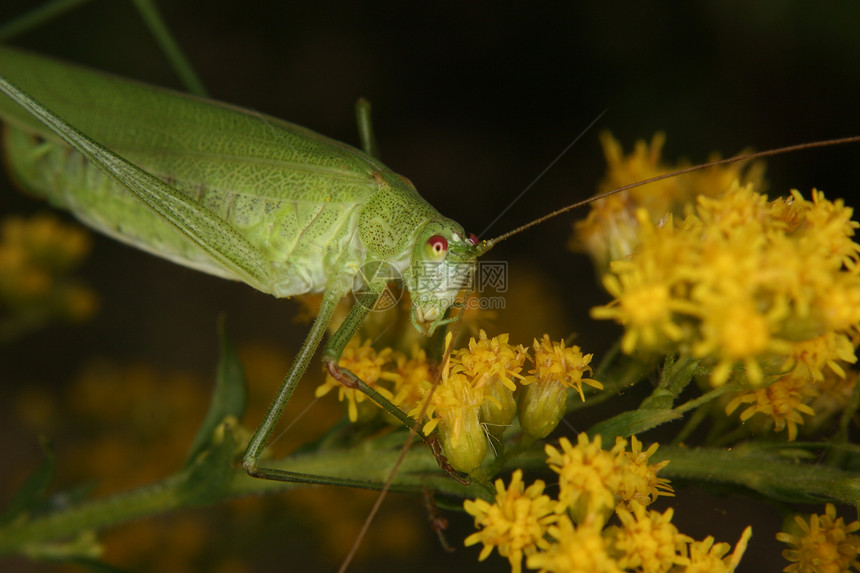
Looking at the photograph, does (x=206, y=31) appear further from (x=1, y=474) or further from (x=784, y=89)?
(x=784, y=89)

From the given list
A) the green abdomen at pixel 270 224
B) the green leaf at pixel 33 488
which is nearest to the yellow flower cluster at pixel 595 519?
the green abdomen at pixel 270 224

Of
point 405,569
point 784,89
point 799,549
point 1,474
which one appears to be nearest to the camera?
point 799,549

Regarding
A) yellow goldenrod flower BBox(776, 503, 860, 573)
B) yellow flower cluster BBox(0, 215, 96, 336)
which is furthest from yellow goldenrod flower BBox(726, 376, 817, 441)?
yellow flower cluster BBox(0, 215, 96, 336)

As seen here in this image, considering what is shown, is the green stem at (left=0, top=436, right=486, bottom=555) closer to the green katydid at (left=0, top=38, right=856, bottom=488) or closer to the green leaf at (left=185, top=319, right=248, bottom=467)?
the green leaf at (left=185, top=319, right=248, bottom=467)

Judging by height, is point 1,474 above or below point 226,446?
below

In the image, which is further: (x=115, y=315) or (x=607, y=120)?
(x=115, y=315)

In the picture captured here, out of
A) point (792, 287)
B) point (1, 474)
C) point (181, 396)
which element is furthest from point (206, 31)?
point (792, 287)

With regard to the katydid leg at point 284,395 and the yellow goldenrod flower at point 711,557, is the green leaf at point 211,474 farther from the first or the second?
the yellow goldenrod flower at point 711,557
